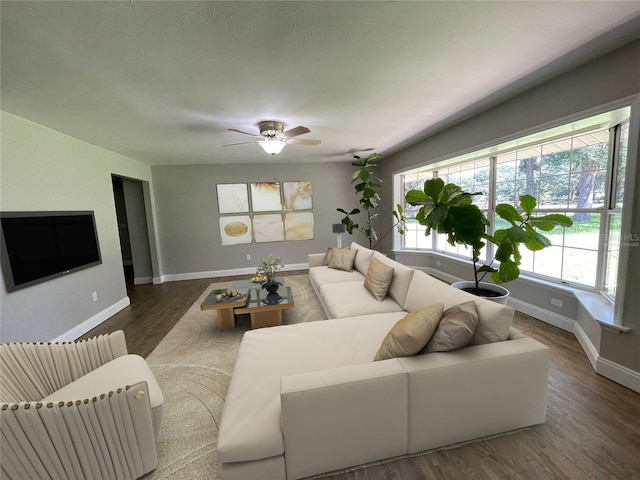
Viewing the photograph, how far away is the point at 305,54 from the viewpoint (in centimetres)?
179

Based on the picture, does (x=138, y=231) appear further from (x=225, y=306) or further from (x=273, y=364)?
(x=273, y=364)

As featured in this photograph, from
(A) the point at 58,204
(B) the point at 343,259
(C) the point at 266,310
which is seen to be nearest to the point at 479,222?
(B) the point at 343,259

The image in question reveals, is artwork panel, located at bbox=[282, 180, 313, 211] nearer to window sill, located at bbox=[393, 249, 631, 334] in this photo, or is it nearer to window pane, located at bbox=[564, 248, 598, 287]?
window sill, located at bbox=[393, 249, 631, 334]

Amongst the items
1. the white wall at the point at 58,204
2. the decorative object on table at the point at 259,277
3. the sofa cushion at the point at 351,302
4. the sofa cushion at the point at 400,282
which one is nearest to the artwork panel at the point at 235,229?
the white wall at the point at 58,204

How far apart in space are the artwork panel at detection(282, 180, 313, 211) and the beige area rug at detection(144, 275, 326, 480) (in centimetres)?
268

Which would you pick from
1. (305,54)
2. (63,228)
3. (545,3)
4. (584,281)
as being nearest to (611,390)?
(584,281)

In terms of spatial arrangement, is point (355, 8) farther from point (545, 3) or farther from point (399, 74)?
point (545, 3)

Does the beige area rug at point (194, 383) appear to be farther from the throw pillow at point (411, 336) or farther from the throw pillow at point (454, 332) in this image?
the throw pillow at point (454, 332)

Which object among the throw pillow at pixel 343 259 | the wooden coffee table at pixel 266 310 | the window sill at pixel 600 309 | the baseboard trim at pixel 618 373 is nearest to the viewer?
the baseboard trim at pixel 618 373

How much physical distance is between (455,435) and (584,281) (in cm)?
257

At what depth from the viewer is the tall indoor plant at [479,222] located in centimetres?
212

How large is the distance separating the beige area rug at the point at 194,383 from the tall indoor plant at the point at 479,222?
192cm

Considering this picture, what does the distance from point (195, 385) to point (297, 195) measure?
440cm

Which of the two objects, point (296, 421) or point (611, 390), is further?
point (611, 390)
